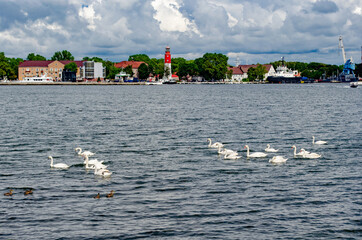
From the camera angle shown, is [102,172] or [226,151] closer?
[102,172]

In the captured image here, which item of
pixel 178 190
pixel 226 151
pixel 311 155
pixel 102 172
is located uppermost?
pixel 226 151

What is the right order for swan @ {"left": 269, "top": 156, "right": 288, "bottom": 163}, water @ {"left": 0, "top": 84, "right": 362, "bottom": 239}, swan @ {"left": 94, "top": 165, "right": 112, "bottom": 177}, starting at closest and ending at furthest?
water @ {"left": 0, "top": 84, "right": 362, "bottom": 239} < swan @ {"left": 94, "top": 165, "right": 112, "bottom": 177} < swan @ {"left": 269, "top": 156, "right": 288, "bottom": 163}

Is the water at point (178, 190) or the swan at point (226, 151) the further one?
the swan at point (226, 151)

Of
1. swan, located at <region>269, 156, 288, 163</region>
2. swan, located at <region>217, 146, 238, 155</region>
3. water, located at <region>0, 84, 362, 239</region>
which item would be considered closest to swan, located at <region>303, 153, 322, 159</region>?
water, located at <region>0, 84, 362, 239</region>

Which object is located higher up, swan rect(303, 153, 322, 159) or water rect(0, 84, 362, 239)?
swan rect(303, 153, 322, 159)

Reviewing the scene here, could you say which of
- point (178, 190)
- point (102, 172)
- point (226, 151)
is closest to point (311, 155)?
point (226, 151)

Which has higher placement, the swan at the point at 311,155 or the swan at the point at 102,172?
the swan at the point at 311,155

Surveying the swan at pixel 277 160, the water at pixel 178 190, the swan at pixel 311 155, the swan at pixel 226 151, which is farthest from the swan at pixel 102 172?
the swan at pixel 311 155

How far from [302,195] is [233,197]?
124 inches

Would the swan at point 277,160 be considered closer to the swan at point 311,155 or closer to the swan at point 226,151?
the swan at point 311,155

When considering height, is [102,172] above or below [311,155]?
below

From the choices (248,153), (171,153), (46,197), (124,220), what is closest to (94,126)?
(171,153)

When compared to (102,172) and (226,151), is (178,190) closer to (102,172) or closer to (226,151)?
(102,172)

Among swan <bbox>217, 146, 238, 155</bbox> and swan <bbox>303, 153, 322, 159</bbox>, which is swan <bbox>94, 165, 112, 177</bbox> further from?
swan <bbox>303, 153, 322, 159</bbox>
